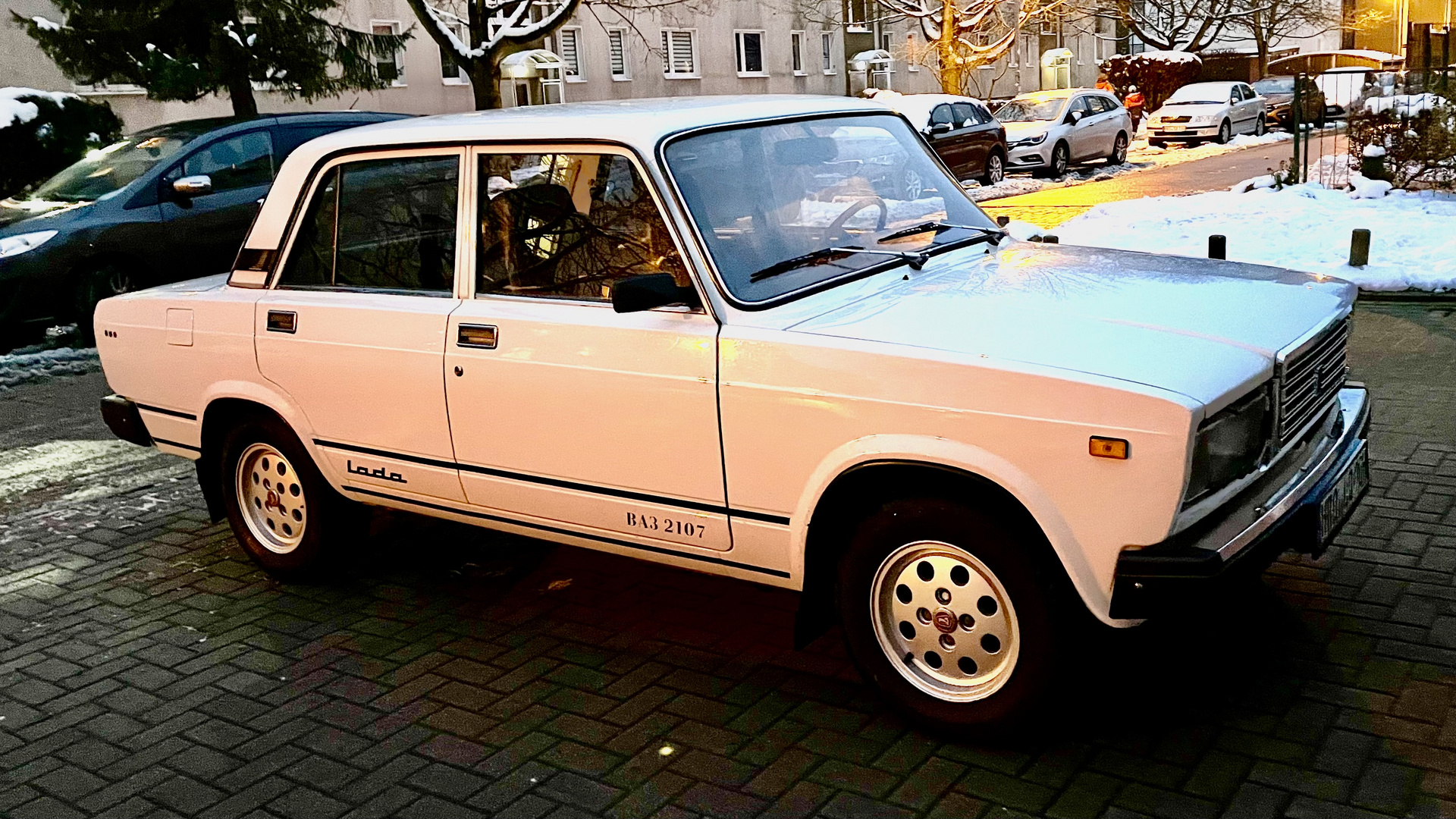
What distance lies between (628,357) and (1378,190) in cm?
1298

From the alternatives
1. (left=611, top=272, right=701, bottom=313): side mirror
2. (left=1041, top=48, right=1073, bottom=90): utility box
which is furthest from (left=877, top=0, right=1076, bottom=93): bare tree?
(left=611, top=272, right=701, bottom=313): side mirror

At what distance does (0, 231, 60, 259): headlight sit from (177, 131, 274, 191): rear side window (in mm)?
1288

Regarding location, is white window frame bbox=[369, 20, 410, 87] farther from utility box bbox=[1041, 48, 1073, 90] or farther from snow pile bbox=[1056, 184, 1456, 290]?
utility box bbox=[1041, 48, 1073, 90]

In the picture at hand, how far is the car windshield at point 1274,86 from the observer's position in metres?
39.1

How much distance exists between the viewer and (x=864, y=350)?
406 centimetres

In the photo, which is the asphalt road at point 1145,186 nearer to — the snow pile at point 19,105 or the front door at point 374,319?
the snow pile at point 19,105

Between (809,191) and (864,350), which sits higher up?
(809,191)

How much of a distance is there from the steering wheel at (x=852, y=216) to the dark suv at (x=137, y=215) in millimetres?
7154

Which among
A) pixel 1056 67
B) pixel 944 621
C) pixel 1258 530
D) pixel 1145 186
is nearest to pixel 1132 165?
pixel 1145 186

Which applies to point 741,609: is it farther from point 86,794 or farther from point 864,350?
point 86,794

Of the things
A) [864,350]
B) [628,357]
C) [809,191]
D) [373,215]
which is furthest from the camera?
[373,215]

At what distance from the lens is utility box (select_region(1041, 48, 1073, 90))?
54938 millimetres

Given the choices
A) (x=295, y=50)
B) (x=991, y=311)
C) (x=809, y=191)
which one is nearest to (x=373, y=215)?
(x=809, y=191)

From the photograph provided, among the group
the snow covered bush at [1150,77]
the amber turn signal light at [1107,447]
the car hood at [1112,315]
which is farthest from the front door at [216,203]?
the snow covered bush at [1150,77]
